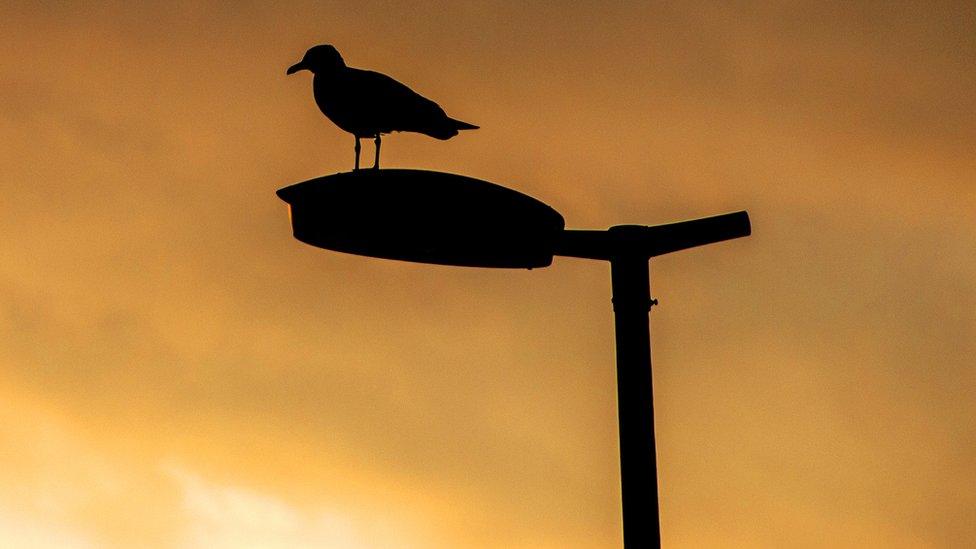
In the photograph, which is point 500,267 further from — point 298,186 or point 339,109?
point 339,109

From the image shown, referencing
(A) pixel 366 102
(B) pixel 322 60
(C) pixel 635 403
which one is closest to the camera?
(C) pixel 635 403

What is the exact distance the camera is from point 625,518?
3.16 m

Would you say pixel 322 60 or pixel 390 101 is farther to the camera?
pixel 322 60

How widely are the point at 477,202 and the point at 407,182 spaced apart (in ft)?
0.82

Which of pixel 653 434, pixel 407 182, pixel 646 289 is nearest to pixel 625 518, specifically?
pixel 653 434

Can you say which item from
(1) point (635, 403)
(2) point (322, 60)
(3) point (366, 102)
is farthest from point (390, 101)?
(1) point (635, 403)

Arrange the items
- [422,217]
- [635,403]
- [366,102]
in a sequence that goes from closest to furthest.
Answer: [635,403] < [422,217] < [366,102]

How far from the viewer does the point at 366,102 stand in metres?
A: 5.05

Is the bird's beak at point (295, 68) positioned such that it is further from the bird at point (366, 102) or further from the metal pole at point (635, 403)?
the metal pole at point (635, 403)

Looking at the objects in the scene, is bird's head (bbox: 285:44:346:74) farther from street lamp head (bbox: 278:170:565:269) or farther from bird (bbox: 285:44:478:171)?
street lamp head (bbox: 278:170:565:269)

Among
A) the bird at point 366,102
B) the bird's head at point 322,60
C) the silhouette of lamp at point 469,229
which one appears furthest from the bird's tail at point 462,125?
the silhouette of lamp at point 469,229

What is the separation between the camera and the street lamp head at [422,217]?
3625mm

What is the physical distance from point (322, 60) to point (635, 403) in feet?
9.27

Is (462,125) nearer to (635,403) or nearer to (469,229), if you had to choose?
(469,229)
